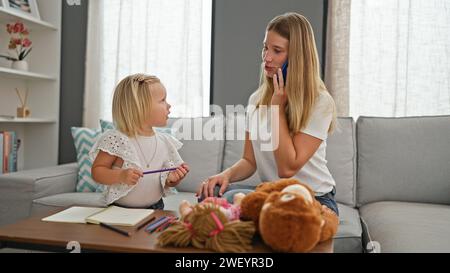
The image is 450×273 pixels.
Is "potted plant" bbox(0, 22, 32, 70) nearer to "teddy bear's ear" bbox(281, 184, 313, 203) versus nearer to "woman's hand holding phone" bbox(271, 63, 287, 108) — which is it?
"woman's hand holding phone" bbox(271, 63, 287, 108)

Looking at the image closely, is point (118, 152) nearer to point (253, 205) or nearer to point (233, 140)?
point (253, 205)

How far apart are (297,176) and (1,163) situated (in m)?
2.08

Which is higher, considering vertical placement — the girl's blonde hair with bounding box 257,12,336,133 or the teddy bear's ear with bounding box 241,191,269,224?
the girl's blonde hair with bounding box 257,12,336,133

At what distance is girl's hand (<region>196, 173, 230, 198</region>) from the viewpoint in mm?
1305

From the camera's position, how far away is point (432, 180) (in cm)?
199

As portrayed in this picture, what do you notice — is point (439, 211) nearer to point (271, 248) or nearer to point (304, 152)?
point (304, 152)

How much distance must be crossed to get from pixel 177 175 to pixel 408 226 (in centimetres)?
84

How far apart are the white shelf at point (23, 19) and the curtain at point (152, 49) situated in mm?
325

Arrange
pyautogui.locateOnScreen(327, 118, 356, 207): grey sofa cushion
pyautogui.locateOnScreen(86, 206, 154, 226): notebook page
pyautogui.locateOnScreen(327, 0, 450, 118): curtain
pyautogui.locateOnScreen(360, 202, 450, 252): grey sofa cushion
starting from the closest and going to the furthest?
pyautogui.locateOnScreen(86, 206, 154, 226): notebook page < pyautogui.locateOnScreen(360, 202, 450, 252): grey sofa cushion < pyautogui.locateOnScreen(327, 118, 356, 207): grey sofa cushion < pyautogui.locateOnScreen(327, 0, 450, 118): curtain

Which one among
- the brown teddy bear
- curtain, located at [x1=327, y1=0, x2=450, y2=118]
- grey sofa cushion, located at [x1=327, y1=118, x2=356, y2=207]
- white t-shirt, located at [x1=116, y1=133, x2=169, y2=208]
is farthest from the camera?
curtain, located at [x1=327, y1=0, x2=450, y2=118]

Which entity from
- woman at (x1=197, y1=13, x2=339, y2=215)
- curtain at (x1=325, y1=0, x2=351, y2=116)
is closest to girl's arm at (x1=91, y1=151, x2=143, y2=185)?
woman at (x1=197, y1=13, x2=339, y2=215)

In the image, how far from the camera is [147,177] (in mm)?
1471

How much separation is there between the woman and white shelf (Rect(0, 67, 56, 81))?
75.2 inches

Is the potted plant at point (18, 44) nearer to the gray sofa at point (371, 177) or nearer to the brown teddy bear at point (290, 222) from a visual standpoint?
the gray sofa at point (371, 177)
